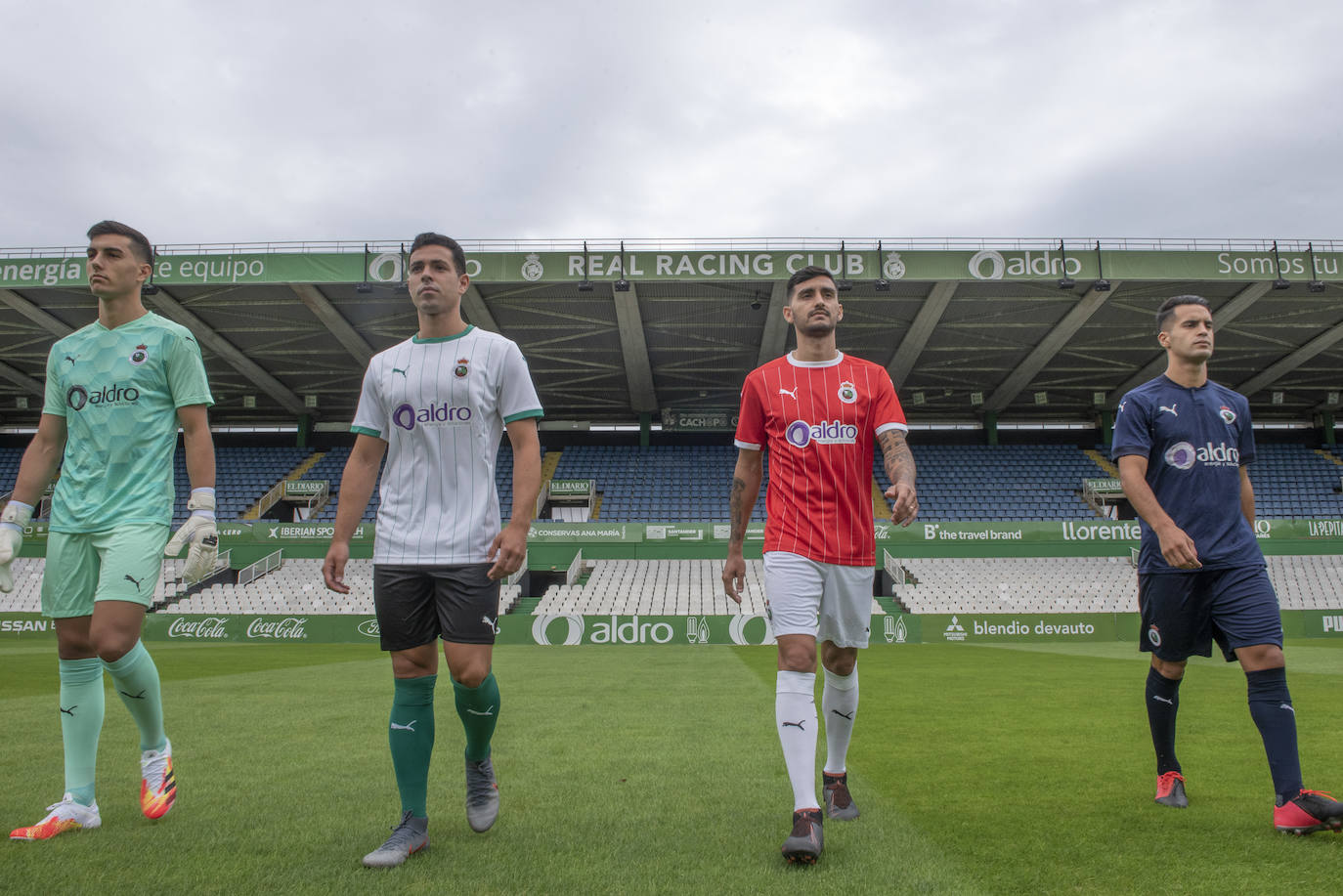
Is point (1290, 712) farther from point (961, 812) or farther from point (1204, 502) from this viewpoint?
point (961, 812)

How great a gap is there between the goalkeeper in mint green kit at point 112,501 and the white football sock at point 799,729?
2.43 m

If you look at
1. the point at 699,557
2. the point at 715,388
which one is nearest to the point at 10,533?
the point at 699,557

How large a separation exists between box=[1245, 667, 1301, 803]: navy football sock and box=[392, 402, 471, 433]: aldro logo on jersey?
3.28 m

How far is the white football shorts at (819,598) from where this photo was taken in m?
3.30

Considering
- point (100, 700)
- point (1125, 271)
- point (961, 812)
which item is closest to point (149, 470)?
point (100, 700)

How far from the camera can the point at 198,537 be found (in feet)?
11.1

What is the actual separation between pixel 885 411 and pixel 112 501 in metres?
3.26

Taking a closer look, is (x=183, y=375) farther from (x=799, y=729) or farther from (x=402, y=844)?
(x=799, y=729)

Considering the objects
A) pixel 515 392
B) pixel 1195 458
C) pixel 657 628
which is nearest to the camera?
pixel 515 392

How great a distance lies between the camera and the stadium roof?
70.4 feet

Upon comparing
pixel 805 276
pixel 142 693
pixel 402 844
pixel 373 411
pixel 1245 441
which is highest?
pixel 805 276

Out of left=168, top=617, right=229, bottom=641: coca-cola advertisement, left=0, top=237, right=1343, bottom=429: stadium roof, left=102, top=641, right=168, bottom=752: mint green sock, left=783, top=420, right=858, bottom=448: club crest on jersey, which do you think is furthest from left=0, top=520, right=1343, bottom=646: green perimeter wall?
left=102, top=641, right=168, bottom=752: mint green sock

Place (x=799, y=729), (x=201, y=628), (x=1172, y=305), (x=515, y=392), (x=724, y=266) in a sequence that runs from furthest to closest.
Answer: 1. (x=724, y=266)
2. (x=201, y=628)
3. (x=1172, y=305)
4. (x=515, y=392)
5. (x=799, y=729)

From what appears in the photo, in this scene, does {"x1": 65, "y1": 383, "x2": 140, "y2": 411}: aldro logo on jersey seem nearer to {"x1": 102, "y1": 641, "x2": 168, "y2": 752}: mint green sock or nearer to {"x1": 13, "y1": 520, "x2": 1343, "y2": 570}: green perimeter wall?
{"x1": 102, "y1": 641, "x2": 168, "y2": 752}: mint green sock
